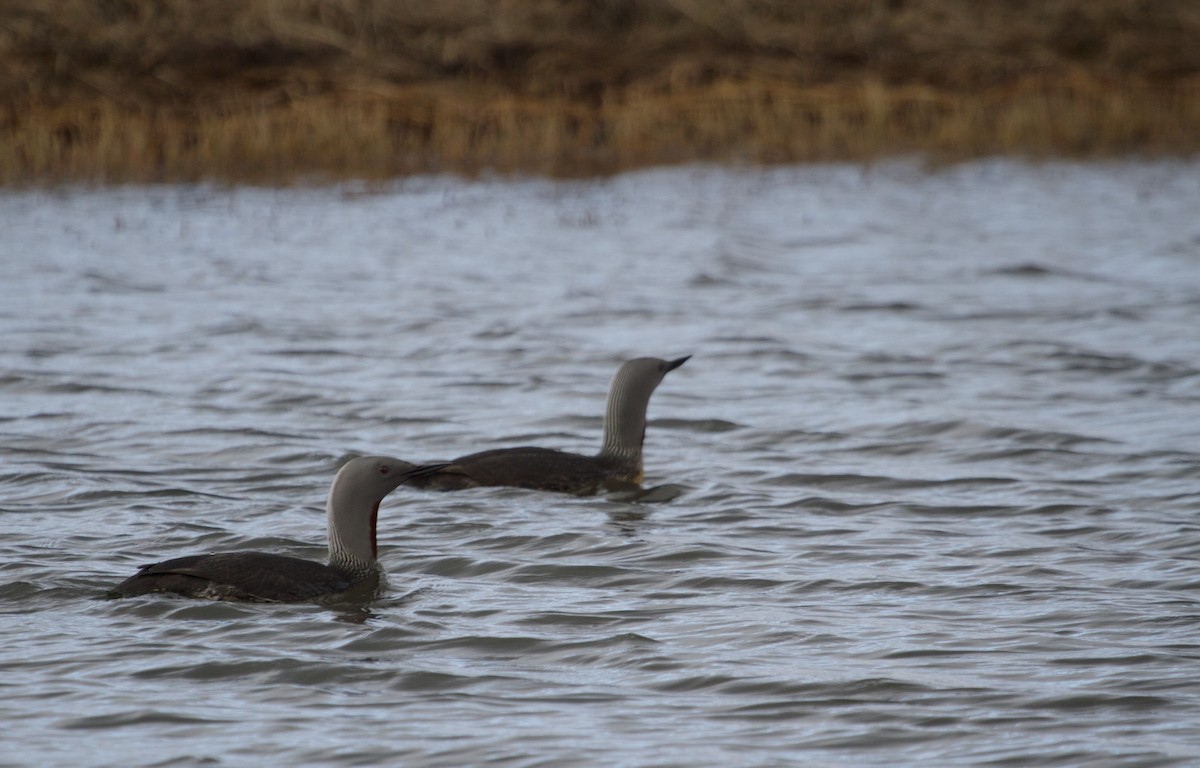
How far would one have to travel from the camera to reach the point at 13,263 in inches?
686

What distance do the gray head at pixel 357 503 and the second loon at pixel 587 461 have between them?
150 cm

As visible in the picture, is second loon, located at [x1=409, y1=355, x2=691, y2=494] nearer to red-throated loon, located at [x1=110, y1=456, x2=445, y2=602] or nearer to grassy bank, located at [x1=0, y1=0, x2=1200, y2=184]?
red-throated loon, located at [x1=110, y1=456, x2=445, y2=602]

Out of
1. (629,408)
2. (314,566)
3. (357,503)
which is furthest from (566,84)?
(314,566)

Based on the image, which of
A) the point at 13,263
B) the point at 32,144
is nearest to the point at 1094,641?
the point at 13,263

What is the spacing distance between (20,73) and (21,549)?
747 inches

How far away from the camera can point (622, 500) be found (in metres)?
8.99

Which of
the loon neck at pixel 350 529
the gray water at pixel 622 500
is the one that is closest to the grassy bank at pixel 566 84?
the gray water at pixel 622 500

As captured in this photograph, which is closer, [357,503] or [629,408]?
[357,503]

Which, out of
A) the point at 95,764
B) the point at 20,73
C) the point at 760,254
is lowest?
the point at 95,764

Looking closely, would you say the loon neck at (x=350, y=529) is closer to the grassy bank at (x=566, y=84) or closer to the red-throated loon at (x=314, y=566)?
the red-throated loon at (x=314, y=566)

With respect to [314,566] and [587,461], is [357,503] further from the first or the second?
[587,461]

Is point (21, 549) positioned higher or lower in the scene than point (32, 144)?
lower

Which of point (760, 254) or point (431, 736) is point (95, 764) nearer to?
point (431, 736)

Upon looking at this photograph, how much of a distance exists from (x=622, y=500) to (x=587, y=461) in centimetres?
27
